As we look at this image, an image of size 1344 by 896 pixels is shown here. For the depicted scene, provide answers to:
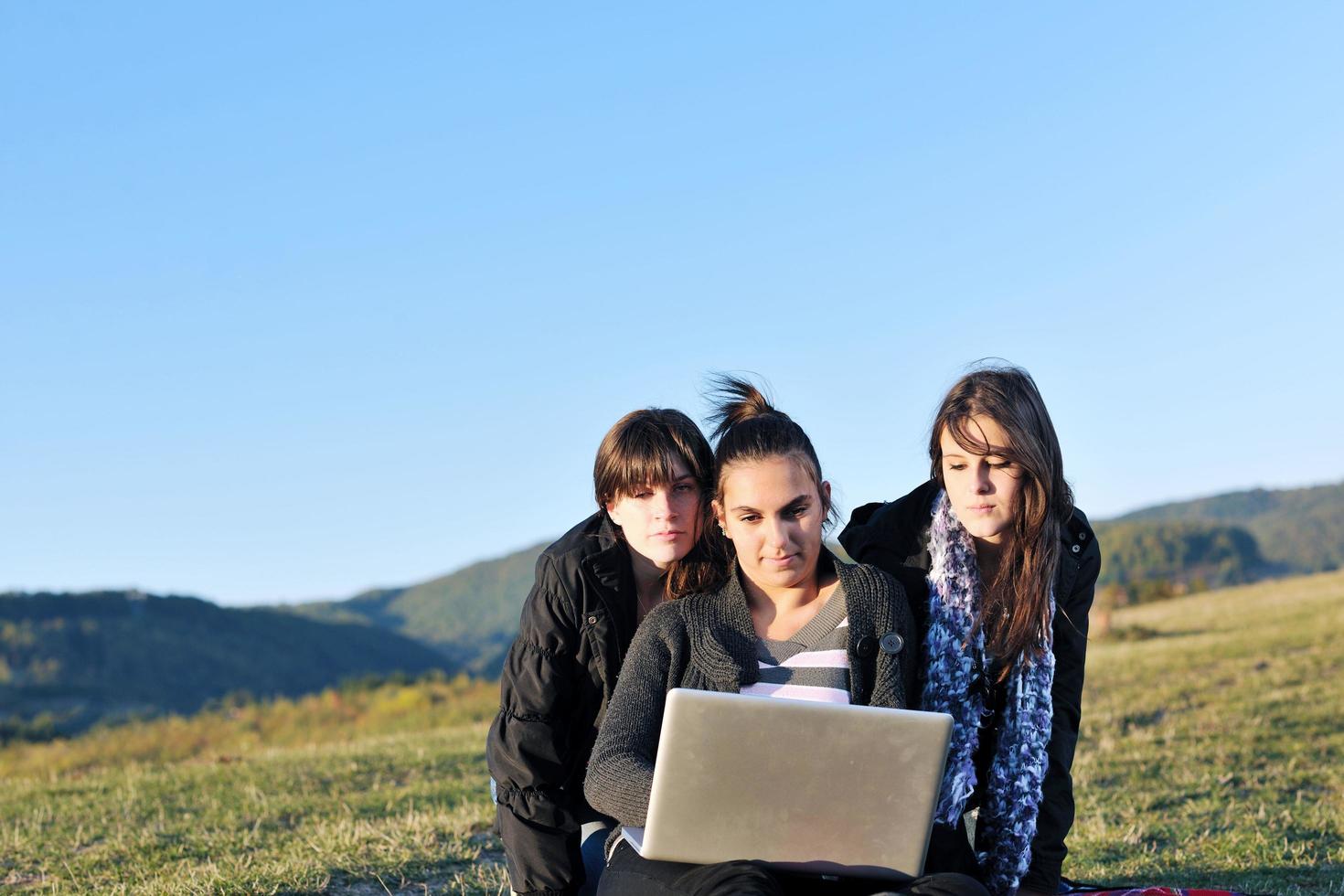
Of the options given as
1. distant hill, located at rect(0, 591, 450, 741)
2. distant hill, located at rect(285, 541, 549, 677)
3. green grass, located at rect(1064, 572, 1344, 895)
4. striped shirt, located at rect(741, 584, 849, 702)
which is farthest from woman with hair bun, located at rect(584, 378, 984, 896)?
distant hill, located at rect(285, 541, 549, 677)

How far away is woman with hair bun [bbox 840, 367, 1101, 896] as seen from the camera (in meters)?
3.91

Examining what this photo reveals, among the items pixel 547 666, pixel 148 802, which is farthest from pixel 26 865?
pixel 547 666

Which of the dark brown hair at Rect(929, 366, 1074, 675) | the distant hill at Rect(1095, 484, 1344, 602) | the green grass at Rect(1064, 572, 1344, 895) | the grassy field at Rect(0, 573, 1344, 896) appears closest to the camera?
the dark brown hair at Rect(929, 366, 1074, 675)

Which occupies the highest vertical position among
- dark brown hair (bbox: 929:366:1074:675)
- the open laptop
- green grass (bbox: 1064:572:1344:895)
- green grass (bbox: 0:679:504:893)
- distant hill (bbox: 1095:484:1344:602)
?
dark brown hair (bbox: 929:366:1074:675)

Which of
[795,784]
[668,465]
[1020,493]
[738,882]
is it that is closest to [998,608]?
[1020,493]

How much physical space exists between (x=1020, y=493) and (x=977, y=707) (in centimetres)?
73

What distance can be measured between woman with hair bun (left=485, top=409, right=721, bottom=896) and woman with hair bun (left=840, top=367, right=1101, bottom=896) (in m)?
0.67

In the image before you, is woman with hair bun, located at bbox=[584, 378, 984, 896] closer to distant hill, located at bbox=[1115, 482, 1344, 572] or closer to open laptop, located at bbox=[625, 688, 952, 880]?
open laptop, located at bbox=[625, 688, 952, 880]

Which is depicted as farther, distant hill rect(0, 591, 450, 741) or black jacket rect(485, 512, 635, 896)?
distant hill rect(0, 591, 450, 741)

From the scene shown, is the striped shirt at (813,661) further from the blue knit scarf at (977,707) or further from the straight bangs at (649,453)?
the straight bangs at (649,453)

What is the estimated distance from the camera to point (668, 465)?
4.00m

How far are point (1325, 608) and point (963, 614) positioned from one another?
777 inches

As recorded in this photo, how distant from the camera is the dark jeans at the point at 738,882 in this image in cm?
304

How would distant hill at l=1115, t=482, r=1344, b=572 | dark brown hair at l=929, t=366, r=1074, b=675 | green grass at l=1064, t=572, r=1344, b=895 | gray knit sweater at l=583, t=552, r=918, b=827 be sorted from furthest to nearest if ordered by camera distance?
distant hill at l=1115, t=482, r=1344, b=572 → green grass at l=1064, t=572, r=1344, b=895 → dark brown hair at l=929, t=366, r=1074, b=675 → gray knit sweater at l=583, t=552, r=918, b=827
